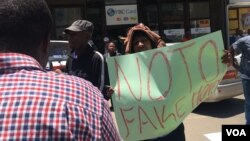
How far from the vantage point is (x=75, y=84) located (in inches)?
51.9

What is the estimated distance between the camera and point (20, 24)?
4.25 feet

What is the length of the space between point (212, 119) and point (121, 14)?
9.98 metres

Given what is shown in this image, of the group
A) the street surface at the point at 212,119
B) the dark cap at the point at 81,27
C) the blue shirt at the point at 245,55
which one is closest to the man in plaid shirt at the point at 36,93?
the dark cap at the point at 81,27

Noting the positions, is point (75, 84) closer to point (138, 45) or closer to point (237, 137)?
point (138, 45)

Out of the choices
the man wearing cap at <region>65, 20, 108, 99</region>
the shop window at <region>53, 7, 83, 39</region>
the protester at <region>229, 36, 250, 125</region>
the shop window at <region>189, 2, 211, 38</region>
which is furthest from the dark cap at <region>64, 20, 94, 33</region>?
the shop window at <region>189, 2, 211, 38</region>

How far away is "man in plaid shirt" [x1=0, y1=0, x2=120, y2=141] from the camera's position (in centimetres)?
119

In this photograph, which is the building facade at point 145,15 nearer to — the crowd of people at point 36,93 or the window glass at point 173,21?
the window glass at point 173,21

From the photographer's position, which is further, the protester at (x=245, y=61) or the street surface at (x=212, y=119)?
the street surface at (x=212, y=119)

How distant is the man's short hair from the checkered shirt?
4cm

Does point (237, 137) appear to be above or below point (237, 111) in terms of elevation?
above

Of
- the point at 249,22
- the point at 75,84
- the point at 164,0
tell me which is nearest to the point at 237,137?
the point at 75,84

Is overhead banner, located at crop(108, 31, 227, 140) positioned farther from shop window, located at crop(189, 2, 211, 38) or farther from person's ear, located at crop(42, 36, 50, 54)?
shop window, located at crop(189, 2, 211, 38)

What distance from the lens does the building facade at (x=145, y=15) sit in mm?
17109

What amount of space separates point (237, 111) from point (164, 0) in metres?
10.6
